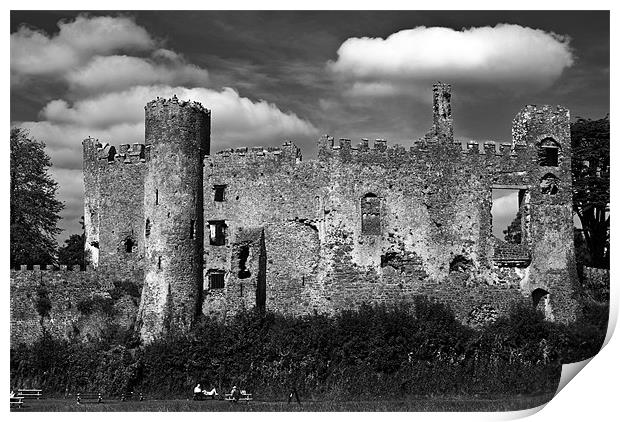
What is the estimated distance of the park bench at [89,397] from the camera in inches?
1458

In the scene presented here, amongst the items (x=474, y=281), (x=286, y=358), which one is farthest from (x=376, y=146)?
(x=286, y=358)

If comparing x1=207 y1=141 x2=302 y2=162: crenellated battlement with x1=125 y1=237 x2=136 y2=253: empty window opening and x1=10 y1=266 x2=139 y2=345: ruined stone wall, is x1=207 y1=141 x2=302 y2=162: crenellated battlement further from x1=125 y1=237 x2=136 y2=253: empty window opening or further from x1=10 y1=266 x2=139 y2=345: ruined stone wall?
x1=10 y1=266 x2=139 y2=345: ruined stone wall

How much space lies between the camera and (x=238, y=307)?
41.4 m

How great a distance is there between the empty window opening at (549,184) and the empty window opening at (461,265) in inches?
170

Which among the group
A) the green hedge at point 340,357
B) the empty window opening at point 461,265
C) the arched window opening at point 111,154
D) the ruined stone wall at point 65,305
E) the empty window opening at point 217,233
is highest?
the arched window opening at point 111,154

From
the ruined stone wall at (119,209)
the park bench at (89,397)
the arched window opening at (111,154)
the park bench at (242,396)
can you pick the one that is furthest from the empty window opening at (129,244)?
the park bench at (242,396)

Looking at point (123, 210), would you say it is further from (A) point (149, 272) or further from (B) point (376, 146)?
(B) point (376, 146)

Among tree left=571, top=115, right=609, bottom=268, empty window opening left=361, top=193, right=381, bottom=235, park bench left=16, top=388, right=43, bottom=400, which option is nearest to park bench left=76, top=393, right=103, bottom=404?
park bench left=16, top=388, right=43, bottom=400

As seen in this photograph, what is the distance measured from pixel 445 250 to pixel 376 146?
500 centimetres

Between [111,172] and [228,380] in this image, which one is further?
[111,172]

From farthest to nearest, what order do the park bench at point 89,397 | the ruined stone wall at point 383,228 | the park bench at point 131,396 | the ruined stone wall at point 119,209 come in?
the ruined stone wall at point 119,209 → the ruined stone wall at point 383,228 → the park bench at point 131,396 → the park bench at point 89,397

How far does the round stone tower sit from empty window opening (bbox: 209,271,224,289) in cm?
77

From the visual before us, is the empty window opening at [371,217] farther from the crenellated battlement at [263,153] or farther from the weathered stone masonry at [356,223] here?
the crenellated battlement at [263,153]

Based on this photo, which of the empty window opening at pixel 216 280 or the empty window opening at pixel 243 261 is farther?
the empty window opening at pixel 216 280
